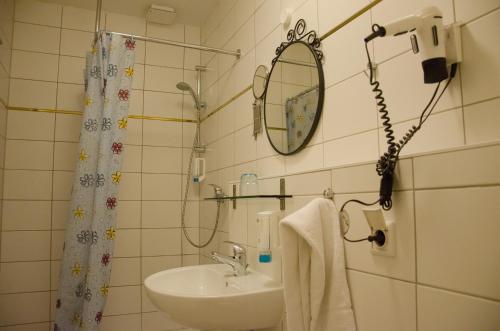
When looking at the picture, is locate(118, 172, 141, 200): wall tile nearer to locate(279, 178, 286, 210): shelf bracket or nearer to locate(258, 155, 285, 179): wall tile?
locate(258, 155, 285, 179): wall tile

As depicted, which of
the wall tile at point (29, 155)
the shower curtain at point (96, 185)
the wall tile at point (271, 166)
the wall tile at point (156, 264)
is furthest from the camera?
the wall tile at point (156, 264)

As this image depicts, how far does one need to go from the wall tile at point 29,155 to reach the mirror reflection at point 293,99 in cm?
171

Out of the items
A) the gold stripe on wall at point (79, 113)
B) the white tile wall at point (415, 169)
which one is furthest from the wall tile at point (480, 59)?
the gold stripe on wall at point (79, 113)

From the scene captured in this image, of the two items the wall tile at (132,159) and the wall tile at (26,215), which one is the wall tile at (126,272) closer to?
the wall tile at (26,215)

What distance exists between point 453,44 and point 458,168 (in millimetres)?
292

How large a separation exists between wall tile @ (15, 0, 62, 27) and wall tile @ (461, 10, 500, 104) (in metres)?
2.69

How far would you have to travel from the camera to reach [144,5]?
2.53 m

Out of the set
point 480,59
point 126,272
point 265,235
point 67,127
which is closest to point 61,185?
point 67,127

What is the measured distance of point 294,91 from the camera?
4.70 ft

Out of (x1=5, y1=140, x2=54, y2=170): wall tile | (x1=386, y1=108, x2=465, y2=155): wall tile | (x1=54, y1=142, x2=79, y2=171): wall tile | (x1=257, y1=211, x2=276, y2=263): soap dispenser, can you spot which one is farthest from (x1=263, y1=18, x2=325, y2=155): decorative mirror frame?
(x1=5, y1=140, x2=54, y2=170): wall tile

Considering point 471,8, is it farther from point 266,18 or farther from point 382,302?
point 266,18

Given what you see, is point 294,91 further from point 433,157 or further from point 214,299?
point 214,299

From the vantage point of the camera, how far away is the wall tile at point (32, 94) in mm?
2357

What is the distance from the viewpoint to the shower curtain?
192cm
